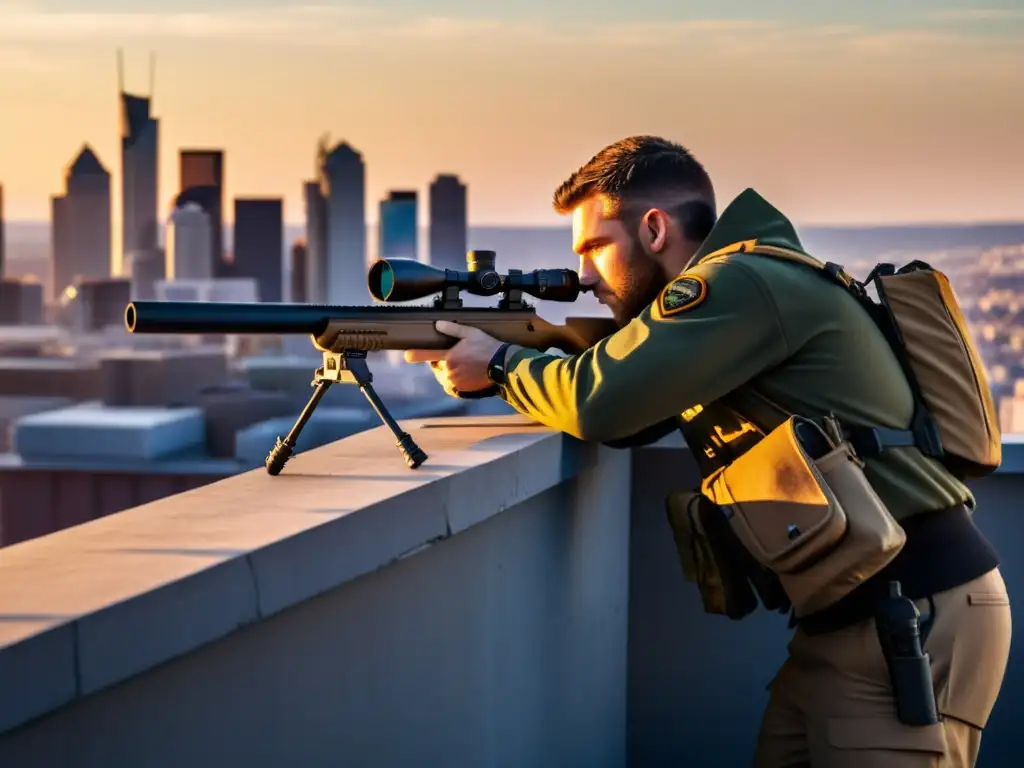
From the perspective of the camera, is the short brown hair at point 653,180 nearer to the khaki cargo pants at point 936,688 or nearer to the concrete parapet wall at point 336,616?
the concrete parapet wall at point 336,616

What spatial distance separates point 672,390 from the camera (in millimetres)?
2918

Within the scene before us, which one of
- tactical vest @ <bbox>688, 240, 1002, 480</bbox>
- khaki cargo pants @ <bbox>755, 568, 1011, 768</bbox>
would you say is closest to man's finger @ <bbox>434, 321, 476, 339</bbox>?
tactical vest @ <bbox>688, 240, 1002, 480</bbox>

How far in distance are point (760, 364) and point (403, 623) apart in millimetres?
864

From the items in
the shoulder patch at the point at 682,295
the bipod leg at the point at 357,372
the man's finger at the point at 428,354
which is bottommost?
the bipod leg at the point at 357,372

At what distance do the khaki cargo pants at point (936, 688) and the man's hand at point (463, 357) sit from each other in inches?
38.1

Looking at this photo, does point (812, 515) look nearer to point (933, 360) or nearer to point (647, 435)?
point (933, 360)

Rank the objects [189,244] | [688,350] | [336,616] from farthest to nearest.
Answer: [189,244]
[688,350]
[336,616]

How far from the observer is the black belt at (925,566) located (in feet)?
9.66

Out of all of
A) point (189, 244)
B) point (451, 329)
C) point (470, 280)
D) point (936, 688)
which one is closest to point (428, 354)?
point (451, 329)

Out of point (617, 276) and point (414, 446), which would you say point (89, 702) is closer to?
point (414, 446)

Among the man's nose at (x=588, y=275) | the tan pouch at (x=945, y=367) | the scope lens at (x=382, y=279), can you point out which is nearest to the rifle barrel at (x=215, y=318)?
the scope lens at (x=382, y=279)

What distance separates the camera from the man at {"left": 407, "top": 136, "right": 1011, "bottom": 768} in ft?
9.52

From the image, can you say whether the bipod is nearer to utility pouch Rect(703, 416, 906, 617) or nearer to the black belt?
utility pouch Rect(703, 416, 906, 617)

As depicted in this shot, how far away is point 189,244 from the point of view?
13625 centimetres
